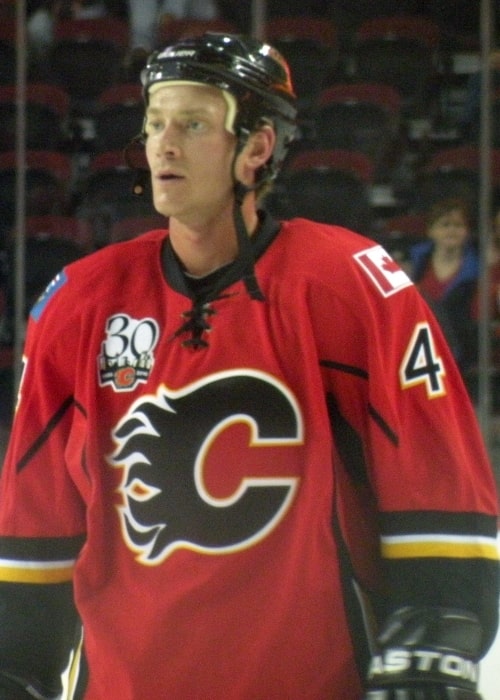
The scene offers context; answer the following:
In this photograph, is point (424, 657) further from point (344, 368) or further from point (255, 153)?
point (255, 153)

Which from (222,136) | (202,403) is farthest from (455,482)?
(222,136)

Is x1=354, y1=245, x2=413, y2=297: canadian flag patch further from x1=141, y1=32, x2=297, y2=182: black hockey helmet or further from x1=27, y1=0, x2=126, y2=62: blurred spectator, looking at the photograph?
x1=27, y1=0, x2=126, y2=62: blurred spectator

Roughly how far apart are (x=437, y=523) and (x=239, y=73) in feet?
1.34

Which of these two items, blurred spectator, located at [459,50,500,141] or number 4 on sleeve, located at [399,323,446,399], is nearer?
number 4 on sleeve, located at [399,323,446,399]

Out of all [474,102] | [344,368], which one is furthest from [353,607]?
[474,102]

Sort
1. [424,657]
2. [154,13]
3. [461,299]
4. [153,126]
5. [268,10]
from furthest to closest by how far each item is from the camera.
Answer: [154,13], [268,10], [461,299], [153,126], [424,657]

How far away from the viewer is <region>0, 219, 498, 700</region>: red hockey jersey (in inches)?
45.4

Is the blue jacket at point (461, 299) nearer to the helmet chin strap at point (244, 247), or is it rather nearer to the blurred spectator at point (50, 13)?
the blurred spectator at point (50, 13)

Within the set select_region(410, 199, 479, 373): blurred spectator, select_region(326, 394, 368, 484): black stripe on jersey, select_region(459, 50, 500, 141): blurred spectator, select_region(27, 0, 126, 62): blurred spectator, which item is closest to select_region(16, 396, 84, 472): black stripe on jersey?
select_region(326, 394, 368, 484): black stripe on jersey

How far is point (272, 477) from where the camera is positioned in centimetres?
116

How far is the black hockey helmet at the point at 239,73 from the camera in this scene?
3.99ft

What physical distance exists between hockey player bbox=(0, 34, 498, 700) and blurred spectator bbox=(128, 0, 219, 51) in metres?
2.96

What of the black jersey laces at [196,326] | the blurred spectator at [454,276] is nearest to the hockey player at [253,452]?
the black jersey laces at [196,326]

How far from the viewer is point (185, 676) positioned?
1.19 metres
